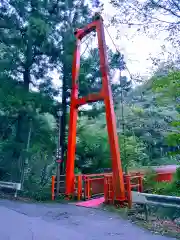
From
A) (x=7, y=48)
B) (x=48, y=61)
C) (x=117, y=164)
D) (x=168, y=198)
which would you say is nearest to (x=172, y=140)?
(x=117, y=164)

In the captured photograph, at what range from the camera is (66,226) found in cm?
709

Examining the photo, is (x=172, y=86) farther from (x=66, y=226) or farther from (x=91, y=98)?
(x=66, y=226)

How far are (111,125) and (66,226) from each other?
492cm

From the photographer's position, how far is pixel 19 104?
13891mm

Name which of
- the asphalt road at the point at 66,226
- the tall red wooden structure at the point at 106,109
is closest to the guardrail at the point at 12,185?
the tall red wooden structure at the point at 106,109

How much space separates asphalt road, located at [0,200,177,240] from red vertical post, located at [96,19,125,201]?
1372 mm

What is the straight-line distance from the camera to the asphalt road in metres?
5.99

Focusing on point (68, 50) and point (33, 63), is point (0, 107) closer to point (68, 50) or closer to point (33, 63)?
point (33, 63)

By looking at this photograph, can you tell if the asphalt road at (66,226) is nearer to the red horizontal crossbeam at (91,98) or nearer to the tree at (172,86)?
the tree at (172,86)

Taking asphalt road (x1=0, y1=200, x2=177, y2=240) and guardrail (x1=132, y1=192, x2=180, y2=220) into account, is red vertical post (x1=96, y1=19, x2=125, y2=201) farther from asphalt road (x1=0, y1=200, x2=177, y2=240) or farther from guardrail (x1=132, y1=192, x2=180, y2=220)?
guardrail (x1=132, y1=192, x2=180, y2=220)

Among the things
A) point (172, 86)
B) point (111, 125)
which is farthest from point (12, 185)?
point (172, 86)

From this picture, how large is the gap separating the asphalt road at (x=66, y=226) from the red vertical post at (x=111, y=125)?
1.37m

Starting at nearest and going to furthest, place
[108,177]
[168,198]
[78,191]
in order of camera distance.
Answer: [168,198] < [108,177] < [78,191]

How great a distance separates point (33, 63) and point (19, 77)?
1.10 meters
